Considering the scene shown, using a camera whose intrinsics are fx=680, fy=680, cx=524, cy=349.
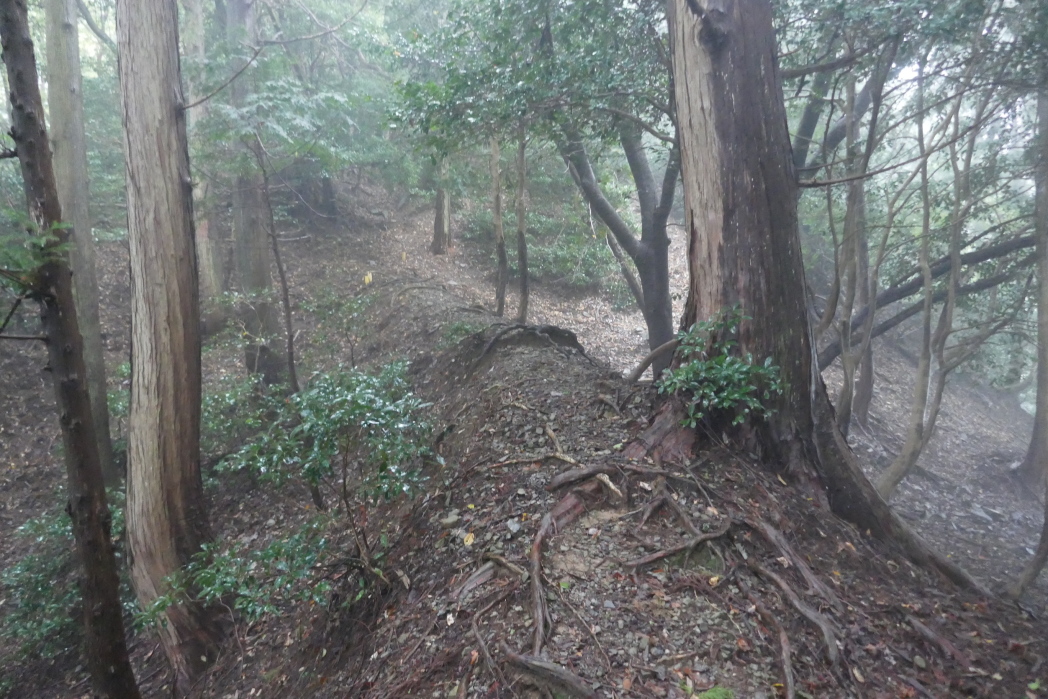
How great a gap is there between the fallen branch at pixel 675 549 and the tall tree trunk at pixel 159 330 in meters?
4.08

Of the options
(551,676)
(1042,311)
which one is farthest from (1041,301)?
(551,676)

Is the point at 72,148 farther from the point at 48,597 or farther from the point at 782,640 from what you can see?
the point at 782,640

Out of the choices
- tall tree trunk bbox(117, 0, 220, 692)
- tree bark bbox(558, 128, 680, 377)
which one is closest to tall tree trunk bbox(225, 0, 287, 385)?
tall tree trunk bbox(117, 0, 220, 692)

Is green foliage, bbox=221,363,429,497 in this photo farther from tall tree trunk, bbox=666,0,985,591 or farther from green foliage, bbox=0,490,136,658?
green foliage, bbox=0,490,136,658

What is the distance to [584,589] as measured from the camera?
417 centimetres

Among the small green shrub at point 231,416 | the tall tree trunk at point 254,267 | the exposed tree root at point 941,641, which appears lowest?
the exposed tree root at point 941,641

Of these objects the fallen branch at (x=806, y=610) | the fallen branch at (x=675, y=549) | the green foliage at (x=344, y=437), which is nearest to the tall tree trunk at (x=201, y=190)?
the green foliage at (x=344, y=437)

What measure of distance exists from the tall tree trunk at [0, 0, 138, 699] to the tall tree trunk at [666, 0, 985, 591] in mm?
3981

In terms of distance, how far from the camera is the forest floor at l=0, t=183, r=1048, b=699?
3750 mm

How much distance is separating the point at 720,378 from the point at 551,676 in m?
2.70

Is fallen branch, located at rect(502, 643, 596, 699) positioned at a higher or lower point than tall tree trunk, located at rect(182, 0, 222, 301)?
lower

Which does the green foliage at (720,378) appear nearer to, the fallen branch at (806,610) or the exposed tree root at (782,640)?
the fallen branch at (806,610)

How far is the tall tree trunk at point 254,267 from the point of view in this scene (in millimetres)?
11133

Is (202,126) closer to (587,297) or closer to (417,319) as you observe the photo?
(417,319)
